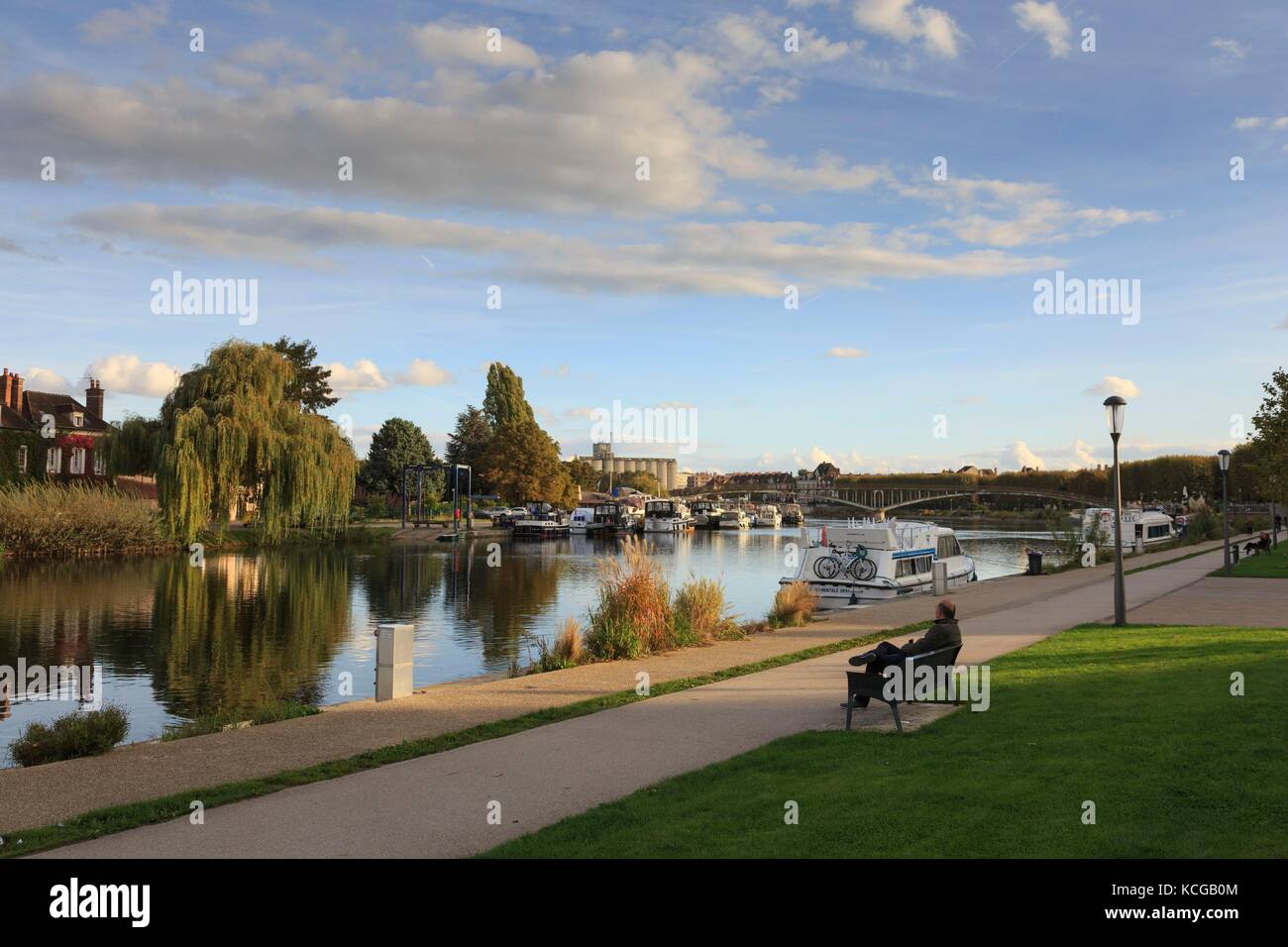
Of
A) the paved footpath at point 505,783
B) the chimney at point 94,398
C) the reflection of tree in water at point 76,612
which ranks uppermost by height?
the chimney at point 94,398

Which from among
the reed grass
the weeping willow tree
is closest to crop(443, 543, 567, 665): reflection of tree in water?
the weeping willow tree

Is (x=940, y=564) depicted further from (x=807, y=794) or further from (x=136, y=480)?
(x=136, y=480)

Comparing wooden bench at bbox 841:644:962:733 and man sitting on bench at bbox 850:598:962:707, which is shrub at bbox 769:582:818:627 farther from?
wooden bench at bbox 841:644:962:733

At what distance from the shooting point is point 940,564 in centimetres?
3161

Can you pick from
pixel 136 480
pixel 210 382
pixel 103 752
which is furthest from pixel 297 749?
pixel 136 480

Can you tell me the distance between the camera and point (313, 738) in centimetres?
1090

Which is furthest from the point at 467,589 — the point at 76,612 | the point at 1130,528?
the point at 1130,528

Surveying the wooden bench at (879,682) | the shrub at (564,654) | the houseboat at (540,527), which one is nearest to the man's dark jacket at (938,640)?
the wooden bench at (879,682)

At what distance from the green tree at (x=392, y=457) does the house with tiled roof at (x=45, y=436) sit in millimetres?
32680

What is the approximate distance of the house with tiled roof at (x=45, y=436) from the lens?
63125mm

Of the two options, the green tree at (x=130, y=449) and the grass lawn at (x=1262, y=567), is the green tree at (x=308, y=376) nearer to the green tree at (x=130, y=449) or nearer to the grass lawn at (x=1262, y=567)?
the green tree at (x=130, y=449)

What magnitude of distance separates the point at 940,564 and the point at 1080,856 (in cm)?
2640

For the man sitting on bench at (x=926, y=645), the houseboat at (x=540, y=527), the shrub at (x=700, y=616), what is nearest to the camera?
the man sitting on bench at (x=926, y=645)
